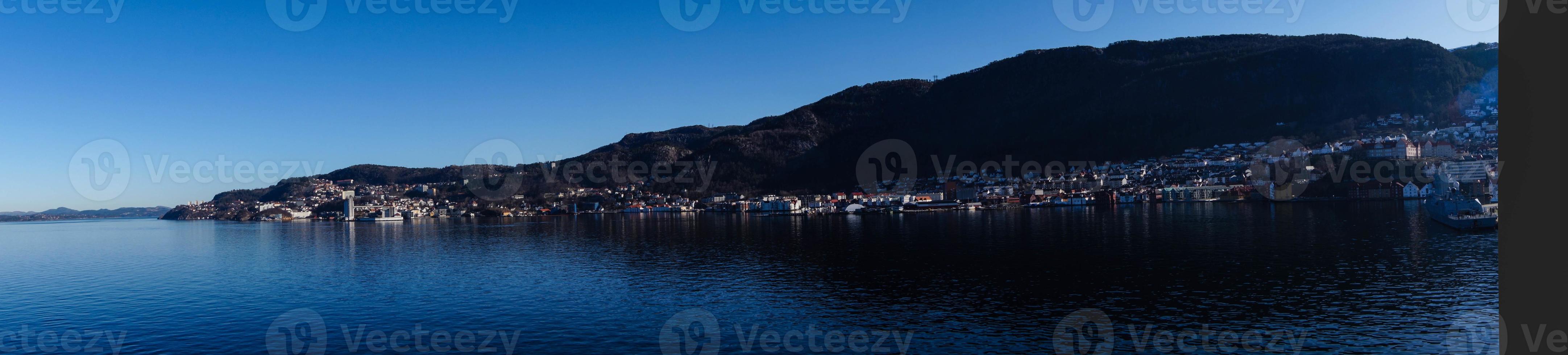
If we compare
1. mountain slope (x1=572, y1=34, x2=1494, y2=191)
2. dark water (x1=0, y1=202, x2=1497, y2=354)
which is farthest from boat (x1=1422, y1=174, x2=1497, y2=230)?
mountain slope (x1=572, y1=34, x2=1494, y2=191)

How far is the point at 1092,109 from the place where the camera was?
138000 mm

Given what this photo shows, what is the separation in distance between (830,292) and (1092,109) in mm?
128335

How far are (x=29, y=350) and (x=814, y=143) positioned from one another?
149 metres

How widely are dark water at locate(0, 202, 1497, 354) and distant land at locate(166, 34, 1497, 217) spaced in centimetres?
7978

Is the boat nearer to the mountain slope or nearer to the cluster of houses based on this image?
the cluster of houses

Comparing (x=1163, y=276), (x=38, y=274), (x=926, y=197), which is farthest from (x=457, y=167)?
(x=1163, y=276)

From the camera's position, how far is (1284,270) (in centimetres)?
2455

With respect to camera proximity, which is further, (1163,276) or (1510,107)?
(1163,276)

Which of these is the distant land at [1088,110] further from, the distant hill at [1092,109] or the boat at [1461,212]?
the boat at [1461,212]

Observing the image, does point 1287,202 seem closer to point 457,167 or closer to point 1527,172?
point 1527,172

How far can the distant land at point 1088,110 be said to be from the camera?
113562 millimetres

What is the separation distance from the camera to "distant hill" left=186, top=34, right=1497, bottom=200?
114 m

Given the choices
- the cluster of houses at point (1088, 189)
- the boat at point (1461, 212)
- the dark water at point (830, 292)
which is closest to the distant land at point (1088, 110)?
the cluster of houses at point (1088, 189)

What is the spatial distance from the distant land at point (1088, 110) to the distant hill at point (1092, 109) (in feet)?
1.01
